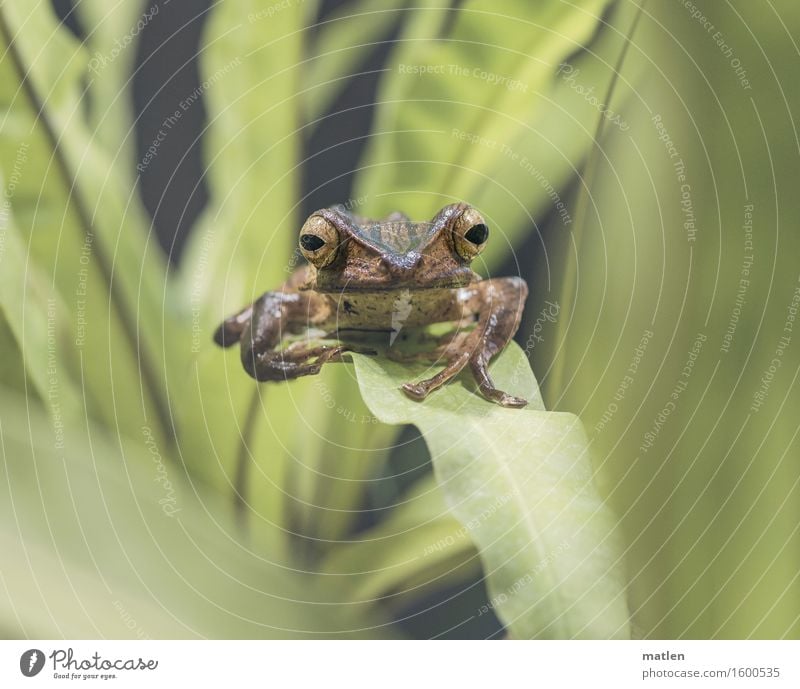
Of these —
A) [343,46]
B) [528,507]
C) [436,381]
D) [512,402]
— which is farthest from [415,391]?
[343,46]

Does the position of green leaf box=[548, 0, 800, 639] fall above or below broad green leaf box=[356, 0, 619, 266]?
below

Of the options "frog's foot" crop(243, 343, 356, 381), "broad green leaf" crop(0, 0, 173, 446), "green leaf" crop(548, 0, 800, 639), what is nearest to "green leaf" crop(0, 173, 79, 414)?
"broad green leaf" crop(0, 0, 173, 446)

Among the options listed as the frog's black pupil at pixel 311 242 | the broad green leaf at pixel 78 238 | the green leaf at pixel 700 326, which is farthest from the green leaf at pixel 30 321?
the green leaf at pixel 700 326

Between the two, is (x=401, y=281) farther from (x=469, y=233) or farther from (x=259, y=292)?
(x=259, y=292)

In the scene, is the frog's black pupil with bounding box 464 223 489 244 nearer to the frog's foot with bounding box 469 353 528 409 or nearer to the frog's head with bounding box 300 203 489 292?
the frog's head with bounding box 300 203 489 292
